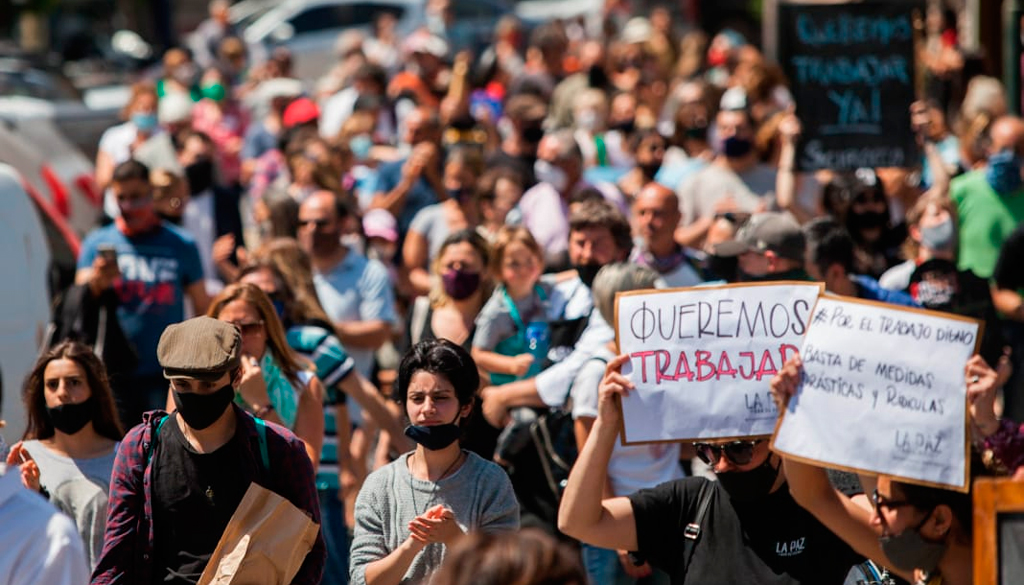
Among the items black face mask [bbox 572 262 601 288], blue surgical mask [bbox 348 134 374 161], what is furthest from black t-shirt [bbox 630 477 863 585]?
blue surgical mask [bbox 348 134 374 161]

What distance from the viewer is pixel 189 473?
493cm

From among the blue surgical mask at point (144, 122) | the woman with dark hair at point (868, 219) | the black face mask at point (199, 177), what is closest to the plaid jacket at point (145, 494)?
the woman with dark hair at point (868, 219)

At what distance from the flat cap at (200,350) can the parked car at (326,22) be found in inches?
783

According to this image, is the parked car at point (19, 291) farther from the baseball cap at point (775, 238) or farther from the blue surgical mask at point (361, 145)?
the blue surgical mask at point (361, 145)

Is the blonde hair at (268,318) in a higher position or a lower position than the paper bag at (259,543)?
higher

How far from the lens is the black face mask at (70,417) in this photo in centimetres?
595

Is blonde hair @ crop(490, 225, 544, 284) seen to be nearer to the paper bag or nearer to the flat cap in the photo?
the flat cap

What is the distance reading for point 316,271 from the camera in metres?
9.04

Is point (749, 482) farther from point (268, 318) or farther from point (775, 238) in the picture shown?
point (775, 238)

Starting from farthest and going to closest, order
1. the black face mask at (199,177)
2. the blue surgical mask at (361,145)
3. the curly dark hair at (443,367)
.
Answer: the blue surgical mask at (361,145) → the black face mask at (199,177) → the curly dark hair at (443,367)

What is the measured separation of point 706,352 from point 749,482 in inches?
16.5

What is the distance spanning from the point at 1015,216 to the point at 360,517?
587 cm

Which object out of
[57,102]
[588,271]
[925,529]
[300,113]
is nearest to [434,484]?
[925,529]

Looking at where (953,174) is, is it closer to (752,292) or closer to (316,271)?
(316,271)
